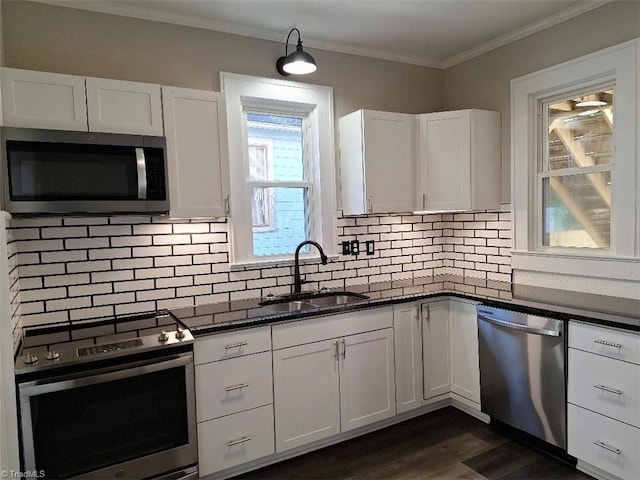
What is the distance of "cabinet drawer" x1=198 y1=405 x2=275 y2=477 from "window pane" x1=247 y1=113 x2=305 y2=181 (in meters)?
1.53

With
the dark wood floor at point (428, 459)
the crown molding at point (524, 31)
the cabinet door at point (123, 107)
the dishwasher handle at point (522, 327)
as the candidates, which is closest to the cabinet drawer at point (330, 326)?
the dishwasher handle at point (522, 327)

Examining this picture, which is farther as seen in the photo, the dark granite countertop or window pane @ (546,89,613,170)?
window pane @ (546,89,613,170)

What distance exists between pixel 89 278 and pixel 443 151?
250 cm

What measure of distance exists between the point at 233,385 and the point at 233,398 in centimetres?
7

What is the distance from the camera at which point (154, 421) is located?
2.11 meters

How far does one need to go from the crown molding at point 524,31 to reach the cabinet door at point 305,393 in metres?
2.45

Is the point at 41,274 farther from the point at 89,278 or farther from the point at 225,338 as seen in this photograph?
the point at 225,338

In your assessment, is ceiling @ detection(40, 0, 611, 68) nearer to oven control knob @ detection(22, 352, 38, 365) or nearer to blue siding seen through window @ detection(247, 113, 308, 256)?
blue siding seen through window @ detection(247, 113, 308, 256)

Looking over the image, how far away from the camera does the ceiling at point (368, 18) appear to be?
257 cm

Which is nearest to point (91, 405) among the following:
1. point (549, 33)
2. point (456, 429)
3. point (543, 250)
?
point (456, 429)

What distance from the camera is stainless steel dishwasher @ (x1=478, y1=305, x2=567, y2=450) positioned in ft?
7.97

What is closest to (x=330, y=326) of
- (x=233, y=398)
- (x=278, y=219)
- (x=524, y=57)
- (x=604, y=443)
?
(x=233, y=398)

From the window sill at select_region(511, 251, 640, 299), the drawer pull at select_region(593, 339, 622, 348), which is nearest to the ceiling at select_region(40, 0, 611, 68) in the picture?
the window sill at select_region(511, 251, 640, 299)

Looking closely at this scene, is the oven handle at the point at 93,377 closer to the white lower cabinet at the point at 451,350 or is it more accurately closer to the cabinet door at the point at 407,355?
the cabinet door at the point at 407,355
